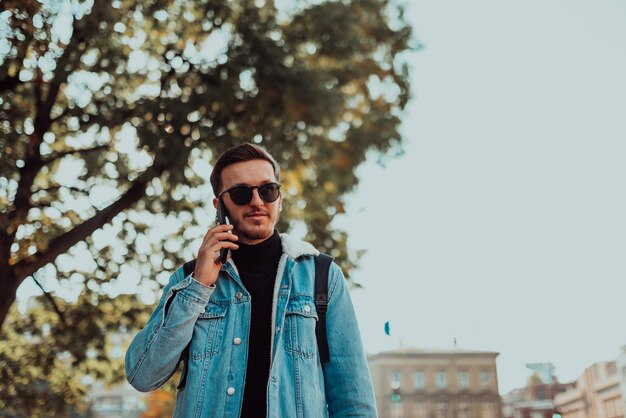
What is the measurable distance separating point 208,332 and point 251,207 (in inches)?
21.6

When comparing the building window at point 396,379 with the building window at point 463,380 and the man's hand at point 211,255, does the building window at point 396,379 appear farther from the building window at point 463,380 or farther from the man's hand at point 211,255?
the man's hand at point 211,255

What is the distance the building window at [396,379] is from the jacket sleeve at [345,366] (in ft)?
12.5

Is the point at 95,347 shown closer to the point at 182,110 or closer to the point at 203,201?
the point at 203,201

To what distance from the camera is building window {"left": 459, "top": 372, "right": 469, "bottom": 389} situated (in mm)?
6057

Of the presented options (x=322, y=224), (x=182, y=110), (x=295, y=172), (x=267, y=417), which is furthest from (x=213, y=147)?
(x=267, y=417)

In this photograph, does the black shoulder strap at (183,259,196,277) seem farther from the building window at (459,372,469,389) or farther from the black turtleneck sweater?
the building window at (459,372,469,389)

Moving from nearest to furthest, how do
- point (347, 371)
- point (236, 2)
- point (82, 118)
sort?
point (347, 371), point (82, 118), point (236, 2)

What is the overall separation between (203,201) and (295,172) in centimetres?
194

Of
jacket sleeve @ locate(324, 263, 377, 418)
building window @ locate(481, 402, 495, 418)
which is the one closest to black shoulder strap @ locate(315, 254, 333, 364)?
jacket sleeve @ locate(324, 263, 377, 418)

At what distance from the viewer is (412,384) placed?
6121 millimetres

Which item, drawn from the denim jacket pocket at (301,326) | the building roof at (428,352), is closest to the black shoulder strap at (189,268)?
the denim jacket pocket at (301,326)

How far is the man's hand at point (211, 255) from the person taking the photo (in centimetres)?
237

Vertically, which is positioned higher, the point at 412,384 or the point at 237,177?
the point at 237,177

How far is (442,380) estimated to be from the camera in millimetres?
6121
